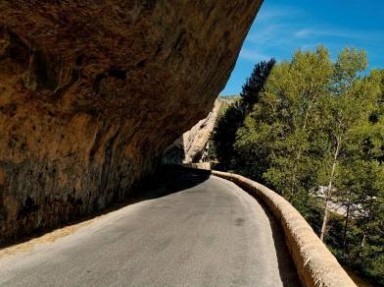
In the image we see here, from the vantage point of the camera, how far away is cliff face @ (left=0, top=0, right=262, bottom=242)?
1005 cm

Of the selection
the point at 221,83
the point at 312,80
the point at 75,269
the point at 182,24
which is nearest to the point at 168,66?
the point at 182,24

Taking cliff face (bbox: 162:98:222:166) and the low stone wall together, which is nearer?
the low stone wall

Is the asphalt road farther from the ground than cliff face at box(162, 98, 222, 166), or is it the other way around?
cliff face at box(162, 98, 222, 166)

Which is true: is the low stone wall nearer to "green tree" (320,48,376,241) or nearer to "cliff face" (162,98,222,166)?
"green tree" (320,48,376,241)

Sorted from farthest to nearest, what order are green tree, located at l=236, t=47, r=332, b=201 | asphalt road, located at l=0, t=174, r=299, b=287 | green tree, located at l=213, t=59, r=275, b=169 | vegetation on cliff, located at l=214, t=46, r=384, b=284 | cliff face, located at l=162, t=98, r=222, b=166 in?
green tree, located at l=213, t=59, r=275, b=169 → cliff face, located at l=162, t=98, r=222, b=166 → green tree, located at l=236, t=47, r=332, b=201 → vegetation on cliff, located at l=214, t=46, r=384, b=284 → asphalt road, located at l=0, t=174, r=299, b=287

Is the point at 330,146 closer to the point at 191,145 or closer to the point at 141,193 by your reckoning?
the point at 141,193

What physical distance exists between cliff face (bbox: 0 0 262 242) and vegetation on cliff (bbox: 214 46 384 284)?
1863 centimetres

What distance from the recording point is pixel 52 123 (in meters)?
12.3

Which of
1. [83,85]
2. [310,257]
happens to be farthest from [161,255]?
[83,85]

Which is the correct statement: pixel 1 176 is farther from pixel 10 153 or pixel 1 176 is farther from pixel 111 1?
pixel 111 1

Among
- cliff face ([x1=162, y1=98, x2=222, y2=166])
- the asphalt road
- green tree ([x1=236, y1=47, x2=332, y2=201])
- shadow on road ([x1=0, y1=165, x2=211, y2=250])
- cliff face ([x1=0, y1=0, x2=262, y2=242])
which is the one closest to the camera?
the asphalt road

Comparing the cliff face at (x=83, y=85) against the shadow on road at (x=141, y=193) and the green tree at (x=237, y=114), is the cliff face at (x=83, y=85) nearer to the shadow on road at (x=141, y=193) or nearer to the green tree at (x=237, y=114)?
the shadow on road at (x=141, y=193)

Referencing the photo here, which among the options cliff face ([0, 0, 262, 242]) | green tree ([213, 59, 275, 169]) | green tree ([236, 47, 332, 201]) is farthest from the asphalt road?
green tree ([213, 59, 275, 169])

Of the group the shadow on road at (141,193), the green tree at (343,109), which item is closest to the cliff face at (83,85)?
the shadow on road at (141,193)
